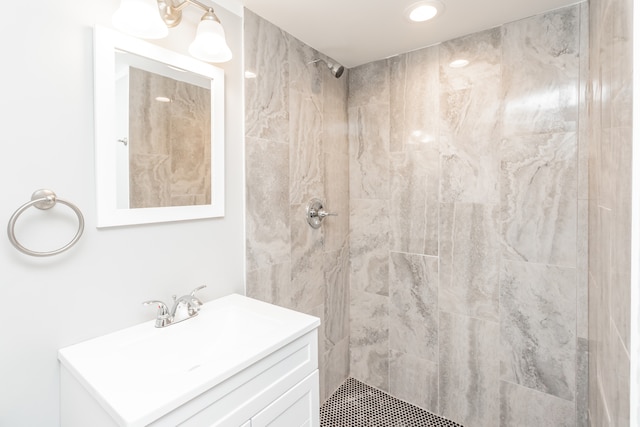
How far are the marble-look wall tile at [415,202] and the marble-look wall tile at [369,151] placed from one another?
3.4 inches

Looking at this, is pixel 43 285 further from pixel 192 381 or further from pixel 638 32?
pixel 638 32

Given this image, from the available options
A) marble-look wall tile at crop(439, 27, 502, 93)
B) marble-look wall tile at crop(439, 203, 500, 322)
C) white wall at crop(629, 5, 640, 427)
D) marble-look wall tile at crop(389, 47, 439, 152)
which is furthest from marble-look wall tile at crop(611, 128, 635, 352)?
marble-look wall tile at crop(389, 47, 439, 152)

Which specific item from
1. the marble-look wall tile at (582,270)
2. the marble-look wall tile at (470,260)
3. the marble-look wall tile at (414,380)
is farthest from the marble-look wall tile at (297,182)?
the marble-look wall tile at (582,270)

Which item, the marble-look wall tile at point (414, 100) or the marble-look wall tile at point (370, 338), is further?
the marble-look wall tile at point (370, 338)

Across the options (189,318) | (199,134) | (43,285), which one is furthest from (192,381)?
(199,134)

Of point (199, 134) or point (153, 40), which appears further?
point (199, 134)

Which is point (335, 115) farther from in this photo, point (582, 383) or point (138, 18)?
point (582, 383)

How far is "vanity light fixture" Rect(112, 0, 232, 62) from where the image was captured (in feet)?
3.24

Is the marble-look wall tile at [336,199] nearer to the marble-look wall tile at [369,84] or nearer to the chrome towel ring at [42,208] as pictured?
the marble-look wall tile at [369,84]

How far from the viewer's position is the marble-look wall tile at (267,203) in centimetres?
158

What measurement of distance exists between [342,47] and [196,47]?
3.44 ft

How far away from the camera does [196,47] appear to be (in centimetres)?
120

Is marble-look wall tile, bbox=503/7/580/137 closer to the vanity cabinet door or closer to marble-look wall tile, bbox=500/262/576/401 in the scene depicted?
marble-look wall tile, bbox=500/262/576/401

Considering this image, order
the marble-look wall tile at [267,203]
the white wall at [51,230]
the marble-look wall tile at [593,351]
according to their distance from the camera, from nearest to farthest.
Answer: the white wall at [51,230], the marble-look wall tile at [593,351], the marble-look wall tile at [267,203]
